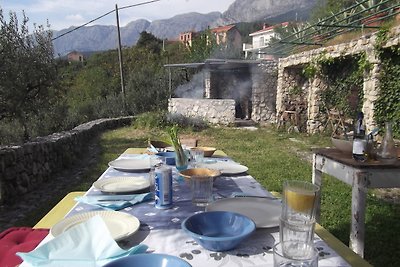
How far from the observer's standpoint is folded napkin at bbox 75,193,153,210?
1.72 meters

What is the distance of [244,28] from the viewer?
66.3 metres

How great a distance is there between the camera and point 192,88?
17.5 metres

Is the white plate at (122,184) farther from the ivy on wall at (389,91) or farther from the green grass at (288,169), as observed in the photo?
the ivy on wall at (389,91)

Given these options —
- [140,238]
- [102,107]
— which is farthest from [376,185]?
[102,107]

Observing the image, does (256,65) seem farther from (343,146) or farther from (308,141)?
(343,146)

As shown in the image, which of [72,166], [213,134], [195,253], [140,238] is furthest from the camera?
[213,134]

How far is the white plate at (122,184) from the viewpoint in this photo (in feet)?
6.52

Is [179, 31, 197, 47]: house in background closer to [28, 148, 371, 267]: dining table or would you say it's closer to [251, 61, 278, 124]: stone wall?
[251, 61, 278, 124]: stone wall

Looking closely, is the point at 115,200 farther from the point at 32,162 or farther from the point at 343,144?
the point at 32,162

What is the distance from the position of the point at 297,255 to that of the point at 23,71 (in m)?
7.05

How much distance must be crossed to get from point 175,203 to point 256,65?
12.8 m

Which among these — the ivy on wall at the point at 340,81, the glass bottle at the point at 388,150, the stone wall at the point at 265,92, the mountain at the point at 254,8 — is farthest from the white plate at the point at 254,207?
the mountain at the point at 254,8

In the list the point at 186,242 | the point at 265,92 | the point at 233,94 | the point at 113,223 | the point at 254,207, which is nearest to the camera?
the point at 186,242

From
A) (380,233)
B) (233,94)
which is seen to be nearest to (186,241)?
(380,233)
